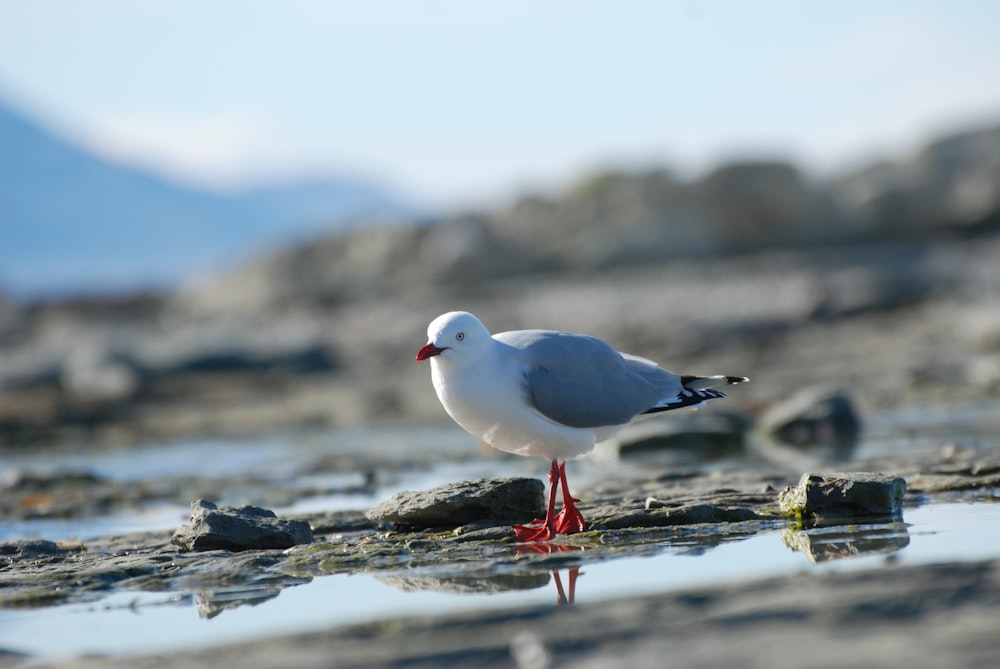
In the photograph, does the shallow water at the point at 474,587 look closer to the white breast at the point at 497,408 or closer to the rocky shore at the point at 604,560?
the rocky shore at the point at 604,560

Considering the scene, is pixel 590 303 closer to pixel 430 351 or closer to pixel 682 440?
pixel 682 440

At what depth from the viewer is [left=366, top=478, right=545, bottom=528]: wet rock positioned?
652 cm

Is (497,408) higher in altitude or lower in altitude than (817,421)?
lower

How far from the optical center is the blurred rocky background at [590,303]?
54.7ft

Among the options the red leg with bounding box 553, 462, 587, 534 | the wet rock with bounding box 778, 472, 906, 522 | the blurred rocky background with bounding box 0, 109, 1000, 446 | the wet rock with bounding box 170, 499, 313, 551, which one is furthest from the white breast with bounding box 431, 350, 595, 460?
the blurred rocky background with bounding box 0, 109, 1000, 446

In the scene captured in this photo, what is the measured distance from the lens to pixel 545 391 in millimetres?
6211

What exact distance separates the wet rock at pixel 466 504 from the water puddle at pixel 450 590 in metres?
1.09

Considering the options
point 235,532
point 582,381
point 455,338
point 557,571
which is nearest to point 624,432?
point 582,381

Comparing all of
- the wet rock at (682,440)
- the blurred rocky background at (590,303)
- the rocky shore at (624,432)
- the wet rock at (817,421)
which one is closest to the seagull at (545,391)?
the rocky shore at (624,432)

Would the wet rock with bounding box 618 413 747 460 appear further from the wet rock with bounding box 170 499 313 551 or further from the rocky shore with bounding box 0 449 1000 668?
the wet rock with bounding box 170 499 313 551

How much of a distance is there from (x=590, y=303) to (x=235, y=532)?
1888 cm

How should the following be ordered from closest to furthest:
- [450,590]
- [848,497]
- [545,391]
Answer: [450,590], [848,497], [545,391]

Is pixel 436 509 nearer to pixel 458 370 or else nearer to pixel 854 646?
pixel 458 370

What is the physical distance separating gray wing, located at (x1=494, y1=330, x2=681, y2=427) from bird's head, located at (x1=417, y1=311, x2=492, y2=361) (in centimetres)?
33
